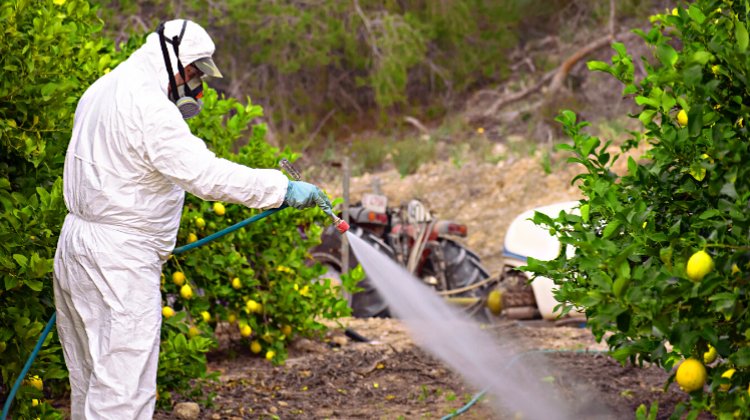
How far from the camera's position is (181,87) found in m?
4.04

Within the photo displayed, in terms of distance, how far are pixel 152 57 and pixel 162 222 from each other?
62cm

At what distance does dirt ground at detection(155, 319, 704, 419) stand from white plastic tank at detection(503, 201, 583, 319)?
0.93 metres

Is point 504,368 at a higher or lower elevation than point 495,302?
higher

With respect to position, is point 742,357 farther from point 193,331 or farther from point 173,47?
point 193,331

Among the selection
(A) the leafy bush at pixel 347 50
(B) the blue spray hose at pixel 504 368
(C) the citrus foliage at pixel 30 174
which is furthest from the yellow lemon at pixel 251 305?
(A) the leafy bush at pixel 347 50

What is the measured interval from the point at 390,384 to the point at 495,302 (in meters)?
2.89

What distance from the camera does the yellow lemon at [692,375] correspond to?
8.79ft

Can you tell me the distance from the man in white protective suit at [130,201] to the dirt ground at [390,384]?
4.65 feet

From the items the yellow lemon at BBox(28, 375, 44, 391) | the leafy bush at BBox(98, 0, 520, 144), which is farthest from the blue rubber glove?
the leafy bush at BBox(98, 0, 520, 144)

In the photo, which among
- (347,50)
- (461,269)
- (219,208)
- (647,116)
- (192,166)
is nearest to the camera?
(647,116)

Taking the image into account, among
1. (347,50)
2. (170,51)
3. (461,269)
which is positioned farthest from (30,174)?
(347,50)

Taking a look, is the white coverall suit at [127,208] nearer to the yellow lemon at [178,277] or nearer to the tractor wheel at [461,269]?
the yellow lemon at [178,277]

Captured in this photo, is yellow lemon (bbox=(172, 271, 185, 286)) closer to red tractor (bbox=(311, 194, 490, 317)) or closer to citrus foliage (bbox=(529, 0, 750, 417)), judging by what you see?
citrus foliage (bbox=(529, 0, 750, 417))

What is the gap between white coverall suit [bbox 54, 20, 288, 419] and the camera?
3.72 meters
